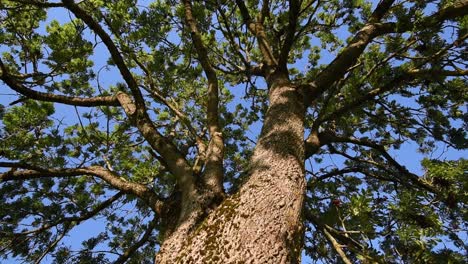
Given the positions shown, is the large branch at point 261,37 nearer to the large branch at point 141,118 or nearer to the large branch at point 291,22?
the large branch at point 291,22

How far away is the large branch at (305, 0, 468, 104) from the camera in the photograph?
11.1 feet

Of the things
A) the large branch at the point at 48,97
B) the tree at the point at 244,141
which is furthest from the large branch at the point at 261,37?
the large branch at the point at 48,97

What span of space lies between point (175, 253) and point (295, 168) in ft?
3.53

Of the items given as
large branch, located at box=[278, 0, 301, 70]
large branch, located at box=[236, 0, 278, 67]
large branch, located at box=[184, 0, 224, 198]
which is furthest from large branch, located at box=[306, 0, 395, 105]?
large branch, located at box=[184, 0, 224, 198]

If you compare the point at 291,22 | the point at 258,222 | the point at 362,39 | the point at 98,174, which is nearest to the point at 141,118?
the point at 98,174

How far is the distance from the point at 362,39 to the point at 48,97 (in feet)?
11.1

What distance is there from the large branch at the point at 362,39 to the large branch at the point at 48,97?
2080 mm

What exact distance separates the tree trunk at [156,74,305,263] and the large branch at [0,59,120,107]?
5.51 ft

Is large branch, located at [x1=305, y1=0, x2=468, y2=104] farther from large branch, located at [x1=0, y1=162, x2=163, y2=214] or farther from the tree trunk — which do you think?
large branch, located at [x1=0, y1=162, x2=163, y2=214]

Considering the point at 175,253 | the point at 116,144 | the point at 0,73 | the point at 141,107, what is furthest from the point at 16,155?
the point at 175,253

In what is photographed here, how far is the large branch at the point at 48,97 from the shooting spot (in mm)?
3117

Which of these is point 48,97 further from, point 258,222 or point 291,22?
point 291,22

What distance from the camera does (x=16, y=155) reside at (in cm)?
520

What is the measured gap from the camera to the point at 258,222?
2.09 metres
